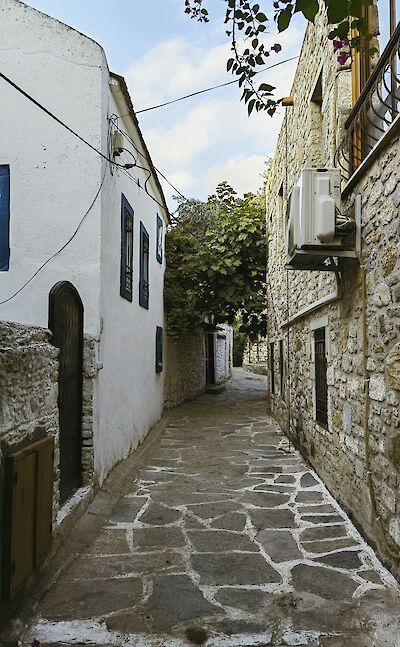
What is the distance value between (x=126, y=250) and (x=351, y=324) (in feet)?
10.8

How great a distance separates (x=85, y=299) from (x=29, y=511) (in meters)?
2.52

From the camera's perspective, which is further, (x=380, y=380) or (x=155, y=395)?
(x=155, y=395)

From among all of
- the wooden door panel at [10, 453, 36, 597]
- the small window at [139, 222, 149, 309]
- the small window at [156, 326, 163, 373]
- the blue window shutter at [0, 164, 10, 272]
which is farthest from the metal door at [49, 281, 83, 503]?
the small window at [156, 326, 163, 373]

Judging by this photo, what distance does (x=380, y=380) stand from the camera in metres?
3.60

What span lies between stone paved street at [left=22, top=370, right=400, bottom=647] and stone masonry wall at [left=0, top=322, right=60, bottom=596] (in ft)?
2.39

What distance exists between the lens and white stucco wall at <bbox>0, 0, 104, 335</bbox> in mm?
5031

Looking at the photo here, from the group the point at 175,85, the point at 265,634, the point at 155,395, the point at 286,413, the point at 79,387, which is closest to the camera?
the point at 265,634

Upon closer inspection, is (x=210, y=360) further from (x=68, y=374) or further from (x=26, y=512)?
(x=26, y=512)

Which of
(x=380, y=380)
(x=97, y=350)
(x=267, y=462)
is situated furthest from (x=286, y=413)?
(x=380, y=380)

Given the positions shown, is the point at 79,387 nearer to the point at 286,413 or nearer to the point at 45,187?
the point at 45,187

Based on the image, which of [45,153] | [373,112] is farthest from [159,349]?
[373,112]

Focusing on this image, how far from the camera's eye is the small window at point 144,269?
25.7ft

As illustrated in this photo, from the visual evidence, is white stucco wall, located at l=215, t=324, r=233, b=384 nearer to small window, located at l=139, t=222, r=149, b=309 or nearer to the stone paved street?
small window, located at l=139, t=222, r=149, b=309

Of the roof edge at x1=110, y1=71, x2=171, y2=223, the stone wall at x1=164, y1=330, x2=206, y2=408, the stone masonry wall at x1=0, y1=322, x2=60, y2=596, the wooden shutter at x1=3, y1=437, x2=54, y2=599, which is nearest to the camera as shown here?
the wooden shutter at x1=3, y1=437, x2=54, y2=599
